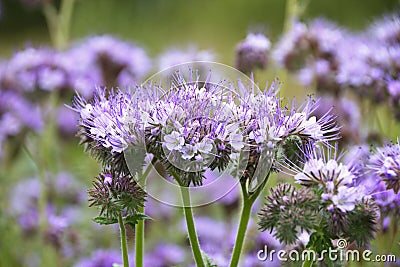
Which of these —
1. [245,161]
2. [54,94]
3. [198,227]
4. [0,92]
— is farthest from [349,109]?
[245,161]

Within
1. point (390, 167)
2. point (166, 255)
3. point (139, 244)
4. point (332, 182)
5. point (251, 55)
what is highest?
point (251, 55)

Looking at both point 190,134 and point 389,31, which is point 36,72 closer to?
point 389,31

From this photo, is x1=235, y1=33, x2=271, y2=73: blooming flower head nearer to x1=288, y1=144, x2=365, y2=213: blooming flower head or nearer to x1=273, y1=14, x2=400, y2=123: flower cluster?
x1=273, y1=14, x2=400, y2=123: flower cluster

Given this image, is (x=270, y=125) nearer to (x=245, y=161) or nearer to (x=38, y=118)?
(x=245, y=161)

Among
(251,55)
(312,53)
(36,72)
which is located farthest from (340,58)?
(36,72)

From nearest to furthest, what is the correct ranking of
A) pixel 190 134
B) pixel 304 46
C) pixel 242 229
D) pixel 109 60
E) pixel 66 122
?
pixel 190 134, pixel 242 229, pixel 304 46, pixel 109 60, pixel 66 122
